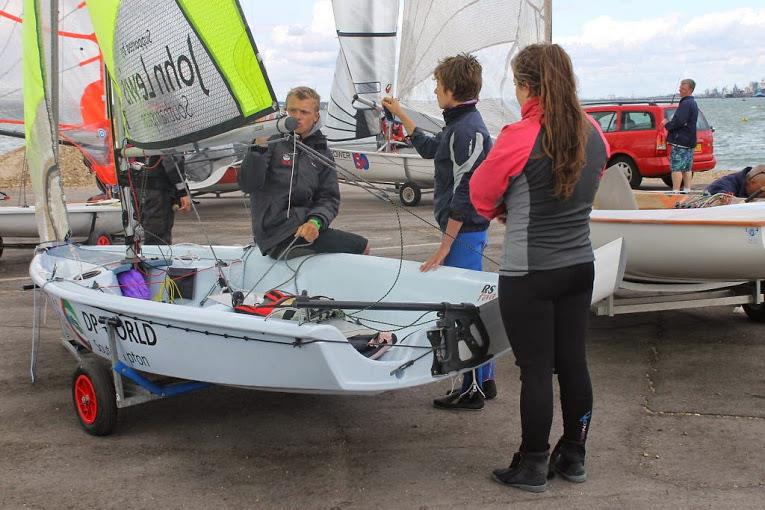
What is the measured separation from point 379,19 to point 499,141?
9794 millimetres

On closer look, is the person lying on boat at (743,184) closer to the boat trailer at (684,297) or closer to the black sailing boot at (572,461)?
the boat trailer at (684,297)

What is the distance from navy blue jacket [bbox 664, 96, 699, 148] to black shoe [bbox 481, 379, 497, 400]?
948 cm

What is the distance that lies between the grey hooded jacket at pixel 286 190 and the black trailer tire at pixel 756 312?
10.2 feet

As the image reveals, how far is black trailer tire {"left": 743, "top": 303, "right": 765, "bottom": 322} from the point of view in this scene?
254 inches

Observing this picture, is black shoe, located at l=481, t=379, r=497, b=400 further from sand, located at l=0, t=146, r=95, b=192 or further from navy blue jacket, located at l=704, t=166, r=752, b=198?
sand, located at l=0, t=146, r=95, b=192

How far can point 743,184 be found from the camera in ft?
21.5

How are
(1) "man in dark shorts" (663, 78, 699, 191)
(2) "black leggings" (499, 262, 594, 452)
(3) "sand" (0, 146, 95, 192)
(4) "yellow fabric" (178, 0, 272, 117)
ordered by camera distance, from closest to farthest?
1. (2) "black leggings" (499, 262, 594, 452)
2. (4) "yellow fabric" (178, 0, 272, 117)
3. (1) "man in dark shorts" (663, 78, 699, 191)
4. (3) "sand" (0, 146, 95, 192)

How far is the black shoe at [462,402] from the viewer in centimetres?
476

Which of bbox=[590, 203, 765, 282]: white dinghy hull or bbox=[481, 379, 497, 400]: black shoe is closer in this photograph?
bbox=[481, 379, 497, 400]: black shoe

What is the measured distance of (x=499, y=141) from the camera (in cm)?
350

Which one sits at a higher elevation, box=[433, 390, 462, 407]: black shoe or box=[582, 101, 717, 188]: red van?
box=[582, 101, 717, 188]: red van

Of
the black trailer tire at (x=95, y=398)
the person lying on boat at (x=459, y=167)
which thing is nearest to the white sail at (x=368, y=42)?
the person lying on boat at (x=459, y=167)

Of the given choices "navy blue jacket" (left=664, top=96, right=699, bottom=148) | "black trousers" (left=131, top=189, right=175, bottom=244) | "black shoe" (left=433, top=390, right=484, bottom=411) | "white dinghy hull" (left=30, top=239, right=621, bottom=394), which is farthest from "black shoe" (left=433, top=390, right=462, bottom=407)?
"navy blue jacket" (left=664, top=96, right=699, bottom=148)

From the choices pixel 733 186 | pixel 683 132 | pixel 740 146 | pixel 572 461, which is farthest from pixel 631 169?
pixel 740 146
